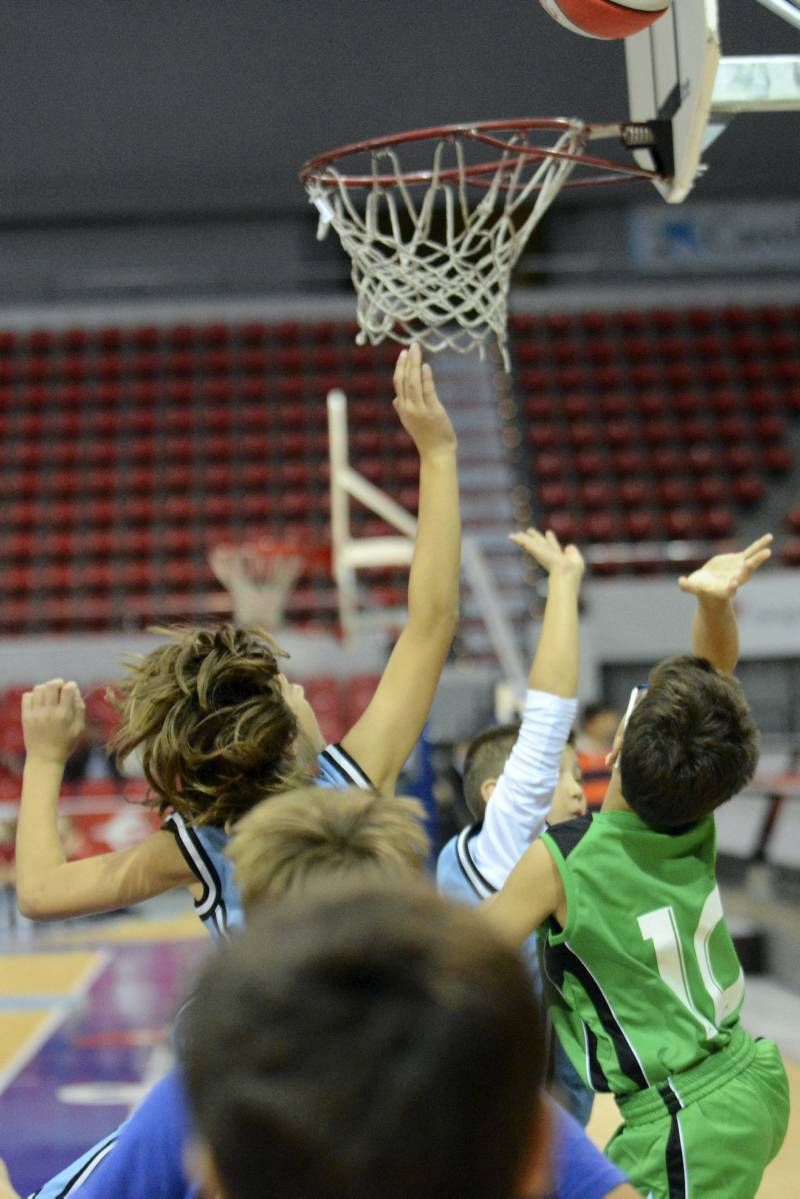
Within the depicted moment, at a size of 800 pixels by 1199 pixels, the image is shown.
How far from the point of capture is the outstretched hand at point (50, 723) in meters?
2.14

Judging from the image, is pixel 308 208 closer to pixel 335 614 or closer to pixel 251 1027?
pixel 335 614

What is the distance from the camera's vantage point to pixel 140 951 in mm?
8648

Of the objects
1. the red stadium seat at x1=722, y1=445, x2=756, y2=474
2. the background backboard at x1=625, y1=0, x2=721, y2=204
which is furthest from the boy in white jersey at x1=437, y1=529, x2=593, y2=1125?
the red stadium seat at x1=722, y1=445, x2=756, y2=474

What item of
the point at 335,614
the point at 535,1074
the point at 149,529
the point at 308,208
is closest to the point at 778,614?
the point at 335,614

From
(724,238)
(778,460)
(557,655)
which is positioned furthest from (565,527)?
(557,655)

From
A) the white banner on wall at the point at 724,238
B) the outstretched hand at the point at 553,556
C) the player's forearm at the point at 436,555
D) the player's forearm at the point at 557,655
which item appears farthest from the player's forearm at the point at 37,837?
the white banner on wall at the point at 724,238

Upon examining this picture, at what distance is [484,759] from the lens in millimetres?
A: 3248

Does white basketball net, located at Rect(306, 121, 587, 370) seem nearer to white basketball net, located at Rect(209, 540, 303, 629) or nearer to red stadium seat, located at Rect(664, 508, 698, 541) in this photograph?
white basketball net, located at Rect(209, 540, 303, 629)

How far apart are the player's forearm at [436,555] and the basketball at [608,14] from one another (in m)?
1.56

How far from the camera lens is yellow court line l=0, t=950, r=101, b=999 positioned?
24.7 ft

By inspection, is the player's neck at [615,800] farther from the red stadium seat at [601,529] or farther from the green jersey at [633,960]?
the red stadium seat at [601,529]

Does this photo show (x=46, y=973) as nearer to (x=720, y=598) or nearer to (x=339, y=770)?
(x=720, y=598)

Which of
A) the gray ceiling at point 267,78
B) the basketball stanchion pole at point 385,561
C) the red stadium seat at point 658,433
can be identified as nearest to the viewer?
the basketball stanchion pole at point 385,561

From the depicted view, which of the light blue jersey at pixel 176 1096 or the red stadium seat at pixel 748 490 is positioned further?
the red stadium seat at pixel 748 490
